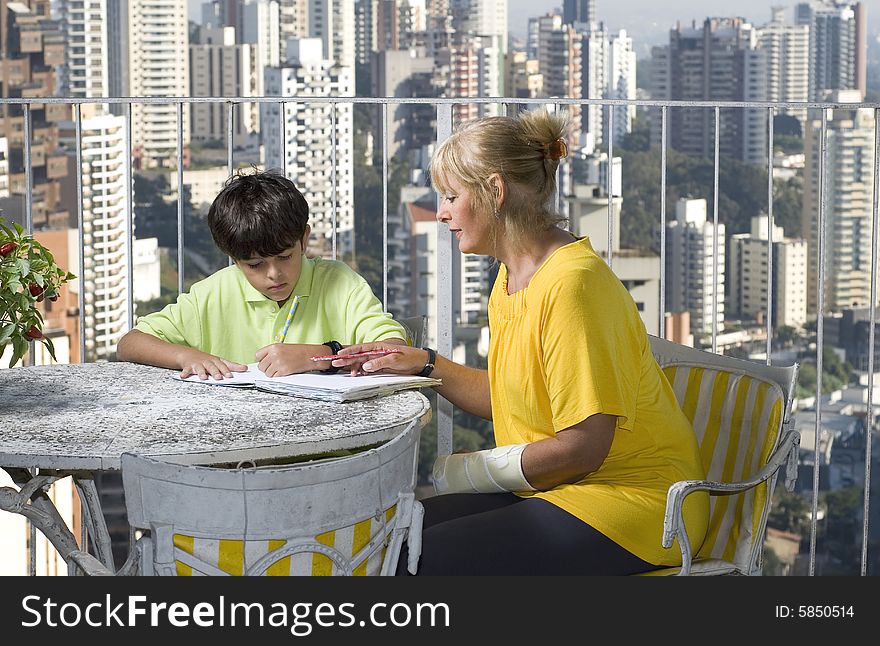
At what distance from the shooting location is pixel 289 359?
7.27ft

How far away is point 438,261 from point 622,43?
25.5 m

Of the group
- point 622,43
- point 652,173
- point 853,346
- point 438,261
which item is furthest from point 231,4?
point 438,261

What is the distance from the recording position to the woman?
6.25 ft

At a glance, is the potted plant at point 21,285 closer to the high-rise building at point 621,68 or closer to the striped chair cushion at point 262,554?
the striped chair cushion at point 262,554

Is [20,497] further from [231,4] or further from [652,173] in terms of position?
[231,4]

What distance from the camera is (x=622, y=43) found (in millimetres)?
27547

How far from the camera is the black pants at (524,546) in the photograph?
188cm

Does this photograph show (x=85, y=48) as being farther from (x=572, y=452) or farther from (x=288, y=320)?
(x=572, y=452)

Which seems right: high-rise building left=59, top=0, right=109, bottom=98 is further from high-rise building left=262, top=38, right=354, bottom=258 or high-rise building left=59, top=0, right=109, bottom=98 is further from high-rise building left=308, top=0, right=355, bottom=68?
high-rise building left=308, top=0, right=355, bottom=68

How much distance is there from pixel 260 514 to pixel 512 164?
2.74 feet

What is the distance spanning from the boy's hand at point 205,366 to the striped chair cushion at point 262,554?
0.74m

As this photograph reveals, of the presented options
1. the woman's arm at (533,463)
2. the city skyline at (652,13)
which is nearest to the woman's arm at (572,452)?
the woman's arm at (533,463)

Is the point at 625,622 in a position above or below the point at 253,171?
below

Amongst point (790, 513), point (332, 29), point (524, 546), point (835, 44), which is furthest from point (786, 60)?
point (524, 546)
